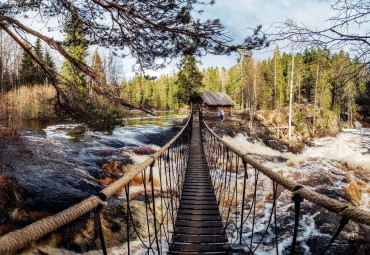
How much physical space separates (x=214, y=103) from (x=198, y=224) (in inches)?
1054

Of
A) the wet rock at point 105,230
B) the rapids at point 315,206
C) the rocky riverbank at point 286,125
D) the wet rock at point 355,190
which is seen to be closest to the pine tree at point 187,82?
the rocky riverbank at point 286,125

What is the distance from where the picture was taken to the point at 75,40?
488 centimetres

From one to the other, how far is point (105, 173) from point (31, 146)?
3.85 metres

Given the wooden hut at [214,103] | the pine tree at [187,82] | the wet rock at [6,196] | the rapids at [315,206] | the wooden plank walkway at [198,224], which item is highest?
the pine tree at [187,82]

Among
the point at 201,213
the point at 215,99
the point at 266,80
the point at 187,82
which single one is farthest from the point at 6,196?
the point at 266,80

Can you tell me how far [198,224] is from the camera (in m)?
3.71

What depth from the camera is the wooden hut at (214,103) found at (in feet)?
97.5

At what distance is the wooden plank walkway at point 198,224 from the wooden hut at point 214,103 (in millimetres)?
24237

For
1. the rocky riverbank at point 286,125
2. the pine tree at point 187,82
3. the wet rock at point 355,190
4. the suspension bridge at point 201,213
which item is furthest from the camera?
the pine tree at point 187,82

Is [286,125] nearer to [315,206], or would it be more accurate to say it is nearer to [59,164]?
[315,206]

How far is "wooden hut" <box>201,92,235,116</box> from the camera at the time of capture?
1170 inches

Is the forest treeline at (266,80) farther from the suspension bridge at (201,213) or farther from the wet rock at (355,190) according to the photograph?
the wet rock at (355,190)

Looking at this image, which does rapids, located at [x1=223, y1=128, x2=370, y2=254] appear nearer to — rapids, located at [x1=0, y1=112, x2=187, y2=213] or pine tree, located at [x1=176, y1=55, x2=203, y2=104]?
rapids, located at [x1=0, y1=112, x2=187, y2=213]

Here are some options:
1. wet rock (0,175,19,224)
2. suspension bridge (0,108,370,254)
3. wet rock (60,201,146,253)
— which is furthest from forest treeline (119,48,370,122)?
wet rock (0,175,19,224)
